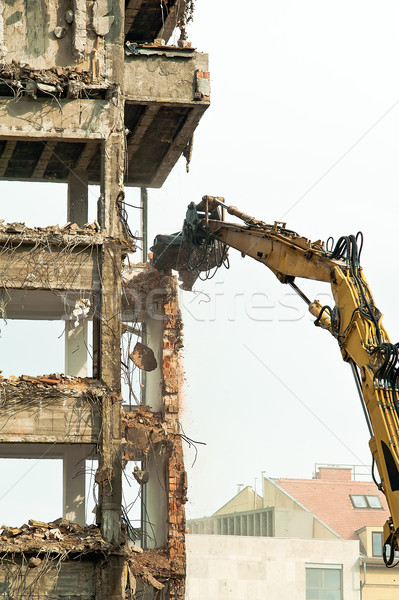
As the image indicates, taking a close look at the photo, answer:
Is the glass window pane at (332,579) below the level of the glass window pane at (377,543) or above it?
below

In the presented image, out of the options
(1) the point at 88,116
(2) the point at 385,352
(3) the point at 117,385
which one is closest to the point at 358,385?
(2) the point at 385,352

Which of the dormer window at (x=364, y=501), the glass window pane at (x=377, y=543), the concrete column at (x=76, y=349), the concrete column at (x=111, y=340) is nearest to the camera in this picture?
the concrete column at (x=111, y=340)

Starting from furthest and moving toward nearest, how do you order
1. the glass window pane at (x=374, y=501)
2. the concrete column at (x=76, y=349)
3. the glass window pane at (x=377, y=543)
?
the glass window pane at (x=374, y=501), the glass window pane at (x=377, y=543), the concrete column at (x=76, y=349)

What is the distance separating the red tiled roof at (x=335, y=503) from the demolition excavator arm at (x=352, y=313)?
30927 mm

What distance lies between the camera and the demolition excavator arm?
13844 mm

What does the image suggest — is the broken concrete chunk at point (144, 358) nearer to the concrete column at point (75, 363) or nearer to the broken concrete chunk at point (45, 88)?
the concrete column at point (75, 363)

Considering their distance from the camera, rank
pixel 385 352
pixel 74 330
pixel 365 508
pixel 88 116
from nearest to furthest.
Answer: pixel 385 352 < pixel 88 116 < pixel 74 330 < pixel 365 508

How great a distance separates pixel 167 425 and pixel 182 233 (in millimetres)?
5316

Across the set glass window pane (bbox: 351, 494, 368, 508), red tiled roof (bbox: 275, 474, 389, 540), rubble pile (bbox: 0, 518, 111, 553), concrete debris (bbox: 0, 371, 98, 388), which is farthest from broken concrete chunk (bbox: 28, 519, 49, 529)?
glass window pane (bbox: 351, 494, 368, 508)

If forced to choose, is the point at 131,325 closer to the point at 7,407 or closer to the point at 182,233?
the point at 182,233

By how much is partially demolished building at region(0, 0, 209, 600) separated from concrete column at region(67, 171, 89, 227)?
0.11 feet

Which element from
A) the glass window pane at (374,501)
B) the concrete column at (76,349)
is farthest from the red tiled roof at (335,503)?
the concrete column at (76,349)

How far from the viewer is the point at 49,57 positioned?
60.6 ft

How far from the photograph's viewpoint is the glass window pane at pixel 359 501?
4972 centimetres
